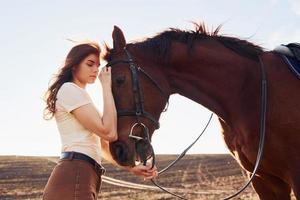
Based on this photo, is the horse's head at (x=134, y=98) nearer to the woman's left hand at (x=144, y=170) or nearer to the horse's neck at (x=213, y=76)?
the woman's left hand at (x=144, y=170)

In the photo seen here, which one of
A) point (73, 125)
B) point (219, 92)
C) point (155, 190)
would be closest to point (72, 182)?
point (73, 125)

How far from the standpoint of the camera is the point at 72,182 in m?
3.75

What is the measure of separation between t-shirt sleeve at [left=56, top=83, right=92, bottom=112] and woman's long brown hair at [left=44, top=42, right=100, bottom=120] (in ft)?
0.35

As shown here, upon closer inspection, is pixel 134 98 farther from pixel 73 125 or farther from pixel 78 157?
pixel 78 157

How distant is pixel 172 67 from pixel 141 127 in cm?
77

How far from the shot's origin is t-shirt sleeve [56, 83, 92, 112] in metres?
3.93

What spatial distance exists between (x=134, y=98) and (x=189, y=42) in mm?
924

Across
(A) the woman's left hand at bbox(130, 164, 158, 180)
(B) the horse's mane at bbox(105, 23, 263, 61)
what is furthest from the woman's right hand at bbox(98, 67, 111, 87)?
(A) the woman's left hand at bbox(130, 164, 158, 180)

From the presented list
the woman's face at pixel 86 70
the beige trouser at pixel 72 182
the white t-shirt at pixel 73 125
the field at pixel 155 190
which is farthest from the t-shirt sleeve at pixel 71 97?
the field at pixel 155 190

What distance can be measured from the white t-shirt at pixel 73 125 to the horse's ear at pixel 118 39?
0.80m

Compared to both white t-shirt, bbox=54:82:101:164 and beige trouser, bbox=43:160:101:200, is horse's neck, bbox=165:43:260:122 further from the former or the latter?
beige trouser, bbox=43:160:101:200

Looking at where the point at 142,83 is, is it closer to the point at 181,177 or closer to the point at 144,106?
the point at 144,106

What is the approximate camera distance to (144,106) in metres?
4.45

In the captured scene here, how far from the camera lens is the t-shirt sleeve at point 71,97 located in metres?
3.93
